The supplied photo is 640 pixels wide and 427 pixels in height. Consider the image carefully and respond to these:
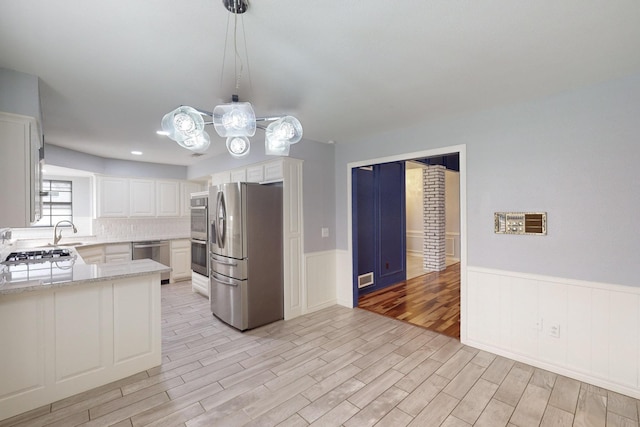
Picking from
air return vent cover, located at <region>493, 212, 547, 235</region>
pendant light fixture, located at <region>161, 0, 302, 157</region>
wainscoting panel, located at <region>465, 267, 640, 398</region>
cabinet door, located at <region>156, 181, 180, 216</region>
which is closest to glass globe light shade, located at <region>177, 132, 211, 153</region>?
pendant light fixture, located at <region>161, 0, 302, 157</region>

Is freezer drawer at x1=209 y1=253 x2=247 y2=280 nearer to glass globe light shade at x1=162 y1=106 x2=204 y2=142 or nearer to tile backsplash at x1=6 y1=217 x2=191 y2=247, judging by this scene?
glass globe light shade at x1=162 y1=106 x2=204 y2=142

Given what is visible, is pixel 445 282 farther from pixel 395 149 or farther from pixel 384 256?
pixel 395 149

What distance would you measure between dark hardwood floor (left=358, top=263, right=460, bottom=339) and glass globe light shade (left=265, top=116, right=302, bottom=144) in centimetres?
295

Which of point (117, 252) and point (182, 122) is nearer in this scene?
point (182, 122)

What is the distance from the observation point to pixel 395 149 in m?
3.74

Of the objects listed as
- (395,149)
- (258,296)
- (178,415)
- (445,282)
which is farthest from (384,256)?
(178,415)

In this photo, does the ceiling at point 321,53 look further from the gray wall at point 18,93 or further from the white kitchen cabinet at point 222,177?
the white kitchen cabinet at point 222,177

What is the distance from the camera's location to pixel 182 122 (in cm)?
158

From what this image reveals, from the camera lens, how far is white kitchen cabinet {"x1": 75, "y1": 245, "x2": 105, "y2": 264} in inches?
190

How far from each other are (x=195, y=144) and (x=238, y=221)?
1922 millimetres

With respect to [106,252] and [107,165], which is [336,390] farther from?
[107,165]

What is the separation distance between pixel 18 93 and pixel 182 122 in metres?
1.64

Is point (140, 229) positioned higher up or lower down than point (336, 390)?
higher up

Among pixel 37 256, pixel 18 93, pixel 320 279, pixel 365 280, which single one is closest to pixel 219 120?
pixel 18 93
